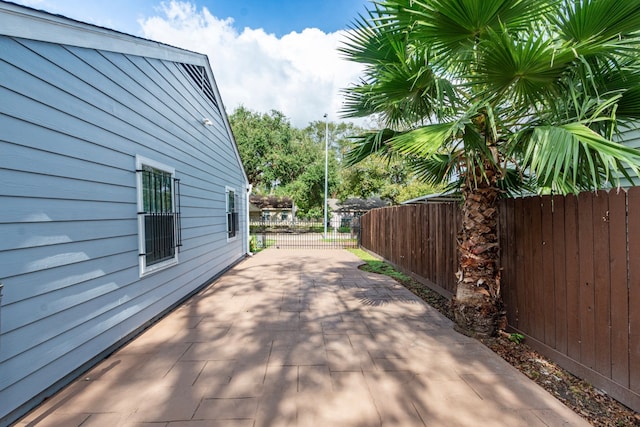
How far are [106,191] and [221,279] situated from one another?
3.68 m

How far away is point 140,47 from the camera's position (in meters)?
3.48

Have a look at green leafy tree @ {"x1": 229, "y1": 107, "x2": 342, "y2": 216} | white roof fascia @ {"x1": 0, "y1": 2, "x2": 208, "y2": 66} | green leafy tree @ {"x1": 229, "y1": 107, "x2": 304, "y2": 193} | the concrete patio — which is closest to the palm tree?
the concrete patio

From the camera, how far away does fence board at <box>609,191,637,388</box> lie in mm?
2014

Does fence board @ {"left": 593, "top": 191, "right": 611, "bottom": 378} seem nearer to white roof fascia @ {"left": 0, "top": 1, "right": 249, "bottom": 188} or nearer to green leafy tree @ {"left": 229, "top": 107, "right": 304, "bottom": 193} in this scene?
white roof fascia @ {"left": 0, "top": 1, "right": 249, "bottom": 188}

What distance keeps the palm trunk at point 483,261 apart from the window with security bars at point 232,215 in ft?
19.8

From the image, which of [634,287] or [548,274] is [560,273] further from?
[634,287]

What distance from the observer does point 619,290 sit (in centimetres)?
205

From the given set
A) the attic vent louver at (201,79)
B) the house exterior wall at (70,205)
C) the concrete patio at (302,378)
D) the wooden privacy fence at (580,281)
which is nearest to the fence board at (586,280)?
the wooden privacy fence at (580,281)

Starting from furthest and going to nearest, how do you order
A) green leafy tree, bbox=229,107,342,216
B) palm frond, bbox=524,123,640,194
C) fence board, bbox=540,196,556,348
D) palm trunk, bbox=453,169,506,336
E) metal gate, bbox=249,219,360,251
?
1. green leafy tree, bbox=229,107,342,216
2. metal gate, bbox=249,219,360,251
3. palm trunk, bbox=453,169,506,336
4. fence board, bbox=540,196,556,348
5. palm frond, bbox=524,123,640,194

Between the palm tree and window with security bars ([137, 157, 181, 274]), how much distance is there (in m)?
2.82

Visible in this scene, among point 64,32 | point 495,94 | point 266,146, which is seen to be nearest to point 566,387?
point 495,94

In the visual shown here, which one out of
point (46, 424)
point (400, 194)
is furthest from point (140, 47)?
point (400, 194)

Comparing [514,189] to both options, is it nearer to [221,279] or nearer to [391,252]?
[391,252]

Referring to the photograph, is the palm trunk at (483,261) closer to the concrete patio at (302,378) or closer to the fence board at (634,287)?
the concrete patio at (302,378)
